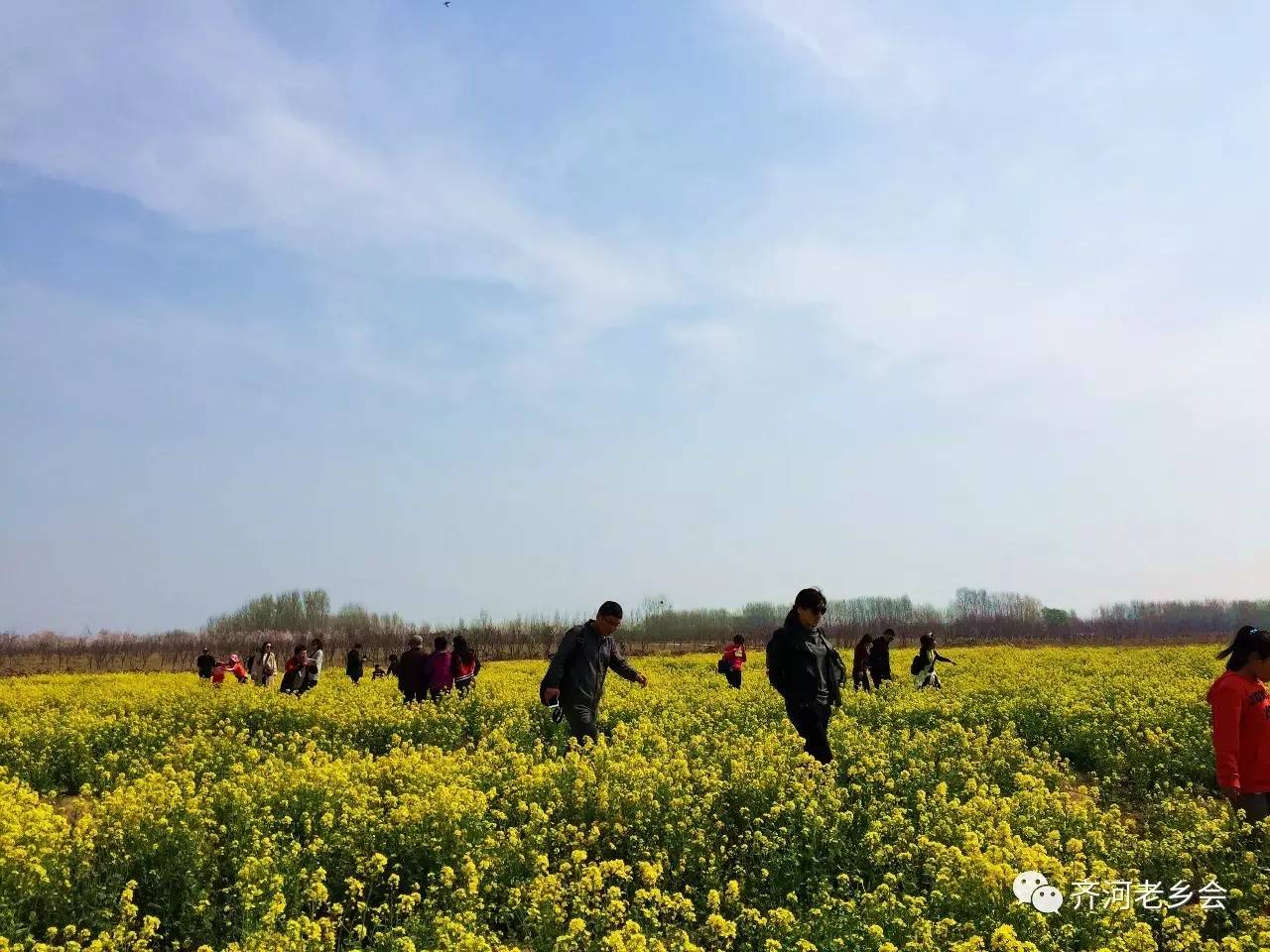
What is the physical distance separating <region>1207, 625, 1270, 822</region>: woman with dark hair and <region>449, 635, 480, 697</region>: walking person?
1355cm

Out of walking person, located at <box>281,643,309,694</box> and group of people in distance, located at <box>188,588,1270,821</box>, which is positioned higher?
group of people in distance, located at <box>188,588,1270,821</box>

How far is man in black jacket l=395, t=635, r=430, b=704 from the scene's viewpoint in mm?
17531

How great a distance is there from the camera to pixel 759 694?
19094mm

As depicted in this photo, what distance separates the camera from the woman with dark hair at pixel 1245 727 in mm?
7133

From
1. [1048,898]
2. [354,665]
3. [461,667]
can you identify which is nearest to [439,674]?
[461,667]

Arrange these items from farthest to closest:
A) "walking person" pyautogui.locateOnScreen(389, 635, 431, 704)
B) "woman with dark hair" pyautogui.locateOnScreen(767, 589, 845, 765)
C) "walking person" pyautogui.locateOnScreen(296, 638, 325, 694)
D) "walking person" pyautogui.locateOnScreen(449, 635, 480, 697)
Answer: "walking person" pyautogui.locateOnScreen(296, 638, 325, 694)
"walking person" pyautogui.locateOnScreen(449, 635, 480, 697)
"walking person" pyautogui.locateOnScreen(389, 635, 431, 704)
"woman with dark hair" pyautogui.locateOnScreen(767, 589, 845, 765)

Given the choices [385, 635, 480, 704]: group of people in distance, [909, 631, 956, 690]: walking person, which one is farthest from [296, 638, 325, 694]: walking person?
[909, 631, 956, 690]: walking person

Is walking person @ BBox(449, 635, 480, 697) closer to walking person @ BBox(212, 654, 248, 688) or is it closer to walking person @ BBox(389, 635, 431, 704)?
walking person @ BBox(389, 635, 431, 704)

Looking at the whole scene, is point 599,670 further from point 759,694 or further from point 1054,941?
point 759,694

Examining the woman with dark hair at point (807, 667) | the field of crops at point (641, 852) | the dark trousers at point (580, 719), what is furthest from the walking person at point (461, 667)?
the woman with dark hair at point (807, 667)

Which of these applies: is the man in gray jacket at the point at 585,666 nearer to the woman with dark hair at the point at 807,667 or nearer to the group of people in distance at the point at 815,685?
the group of people in distance at the point at 815,685

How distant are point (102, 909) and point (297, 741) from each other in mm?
8080

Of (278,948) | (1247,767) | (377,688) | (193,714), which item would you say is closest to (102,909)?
(278,948)

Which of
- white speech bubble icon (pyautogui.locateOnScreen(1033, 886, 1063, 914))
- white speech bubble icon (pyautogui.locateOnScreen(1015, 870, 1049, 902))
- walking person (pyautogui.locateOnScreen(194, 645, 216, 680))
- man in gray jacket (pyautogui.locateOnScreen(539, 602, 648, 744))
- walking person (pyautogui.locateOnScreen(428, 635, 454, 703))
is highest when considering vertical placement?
man in gray jacket (pyautogui.locateOnScreen(539, 602, 648, 744))
